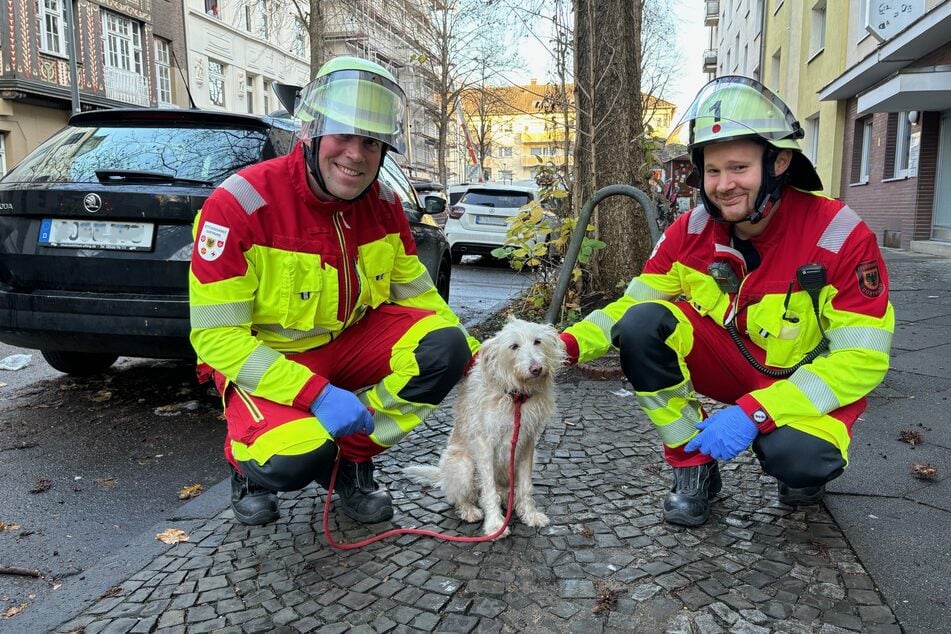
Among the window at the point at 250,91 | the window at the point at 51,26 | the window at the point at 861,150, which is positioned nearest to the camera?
the window at the point at 861,150

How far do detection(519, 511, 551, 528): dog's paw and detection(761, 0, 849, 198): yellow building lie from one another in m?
19.4

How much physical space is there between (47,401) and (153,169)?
2.12 m

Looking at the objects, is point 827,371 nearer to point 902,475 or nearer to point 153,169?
point 902,475

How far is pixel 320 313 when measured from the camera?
308 centimetres

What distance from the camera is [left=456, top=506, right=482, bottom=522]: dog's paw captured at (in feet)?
10.3

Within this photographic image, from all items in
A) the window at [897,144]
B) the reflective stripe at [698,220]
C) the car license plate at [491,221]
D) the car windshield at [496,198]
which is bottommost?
the reflective stripe at [698,220]

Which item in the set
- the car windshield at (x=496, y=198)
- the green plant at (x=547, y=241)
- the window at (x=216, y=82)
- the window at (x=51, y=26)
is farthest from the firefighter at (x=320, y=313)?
the window at (x=216, y=82)

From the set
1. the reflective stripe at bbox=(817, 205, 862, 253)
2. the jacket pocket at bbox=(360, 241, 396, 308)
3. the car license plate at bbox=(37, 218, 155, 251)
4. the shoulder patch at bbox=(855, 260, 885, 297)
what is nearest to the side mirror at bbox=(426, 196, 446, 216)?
the car license plate at bbox=(37, 218, 155, 251)

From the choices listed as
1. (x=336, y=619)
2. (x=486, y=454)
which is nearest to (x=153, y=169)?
(x=486, y=454)

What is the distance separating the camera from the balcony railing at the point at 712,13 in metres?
46.1

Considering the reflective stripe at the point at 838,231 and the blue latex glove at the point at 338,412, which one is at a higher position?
the reflective stripe at the point at 838,231

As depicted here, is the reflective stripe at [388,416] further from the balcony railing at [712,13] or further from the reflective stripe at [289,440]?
the balcony railing at [712,13]

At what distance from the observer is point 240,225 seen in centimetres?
278

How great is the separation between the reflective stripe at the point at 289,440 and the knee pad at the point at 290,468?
2 centimetres
